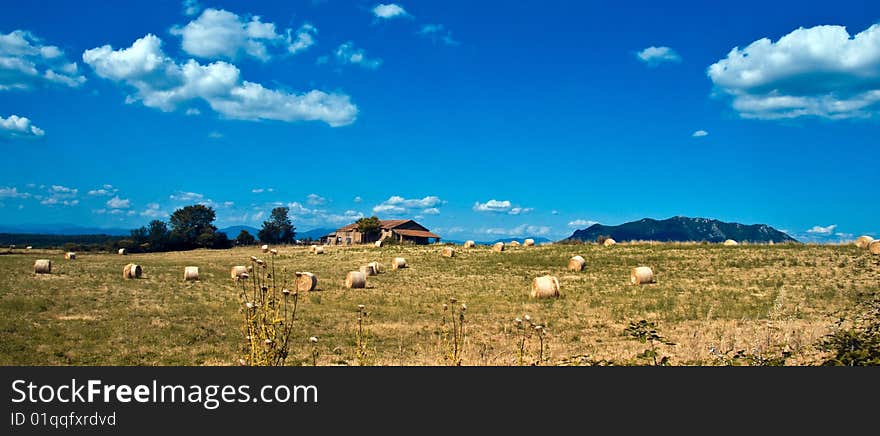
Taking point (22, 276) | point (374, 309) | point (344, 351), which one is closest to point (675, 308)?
point (374, 309)

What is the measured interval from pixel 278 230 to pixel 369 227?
1233 inches

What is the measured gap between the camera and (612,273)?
32.9 meters

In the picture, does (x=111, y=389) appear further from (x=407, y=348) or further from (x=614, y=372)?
(x=407, y=348)

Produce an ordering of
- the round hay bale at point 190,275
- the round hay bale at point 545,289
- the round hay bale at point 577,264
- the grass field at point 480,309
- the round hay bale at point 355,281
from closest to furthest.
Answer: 1. the grass field at point 480,309
2. the round hay bale at point 545,289
3. the round hay bale at point 355,281
4. the round hay bale at point 190,275
5. the round hay bale at point 577,264

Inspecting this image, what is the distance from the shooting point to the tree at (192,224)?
9843cm

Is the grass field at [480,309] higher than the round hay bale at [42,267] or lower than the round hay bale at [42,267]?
lower

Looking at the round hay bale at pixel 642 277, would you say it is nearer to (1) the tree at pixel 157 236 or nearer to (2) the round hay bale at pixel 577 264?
(2) the round hay bale at pixel 577 264

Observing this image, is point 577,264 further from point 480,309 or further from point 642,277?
point 480,309

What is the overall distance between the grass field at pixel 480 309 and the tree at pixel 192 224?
6076cm

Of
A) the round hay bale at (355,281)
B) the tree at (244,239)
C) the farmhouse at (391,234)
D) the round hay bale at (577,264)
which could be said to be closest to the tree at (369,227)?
Result: the farmhouse at (391,234)

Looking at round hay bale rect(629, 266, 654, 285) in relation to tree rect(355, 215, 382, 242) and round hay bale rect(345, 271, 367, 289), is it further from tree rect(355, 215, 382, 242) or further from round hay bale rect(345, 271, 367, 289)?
tree rect(355, 215, 382, 242)

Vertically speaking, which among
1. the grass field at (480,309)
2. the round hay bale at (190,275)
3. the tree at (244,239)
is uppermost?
the tree at (244,239)

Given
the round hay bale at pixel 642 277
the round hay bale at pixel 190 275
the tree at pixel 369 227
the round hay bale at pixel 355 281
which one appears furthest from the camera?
the tree at pixel 369 227

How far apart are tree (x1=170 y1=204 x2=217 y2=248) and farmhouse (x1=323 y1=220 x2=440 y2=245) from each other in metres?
22.7
